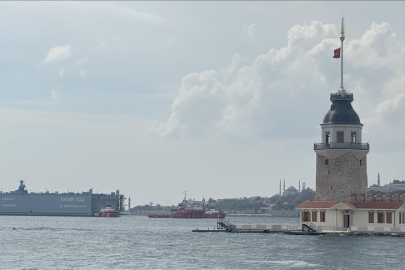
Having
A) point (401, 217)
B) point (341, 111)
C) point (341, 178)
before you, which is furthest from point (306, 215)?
point (341, 111)

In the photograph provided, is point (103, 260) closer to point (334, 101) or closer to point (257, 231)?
point (257, 231)

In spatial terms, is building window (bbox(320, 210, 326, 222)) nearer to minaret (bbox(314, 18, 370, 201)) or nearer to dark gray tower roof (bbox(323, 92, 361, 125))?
minaret (bbox(314, 18, 370, 201))

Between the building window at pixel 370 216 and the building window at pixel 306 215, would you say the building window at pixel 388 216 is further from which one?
the building window at pixel 306 215

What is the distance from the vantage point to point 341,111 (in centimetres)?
8312

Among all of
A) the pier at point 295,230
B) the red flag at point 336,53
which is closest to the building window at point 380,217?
the pier at point 295,230

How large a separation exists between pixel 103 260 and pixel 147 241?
23309 millimetres

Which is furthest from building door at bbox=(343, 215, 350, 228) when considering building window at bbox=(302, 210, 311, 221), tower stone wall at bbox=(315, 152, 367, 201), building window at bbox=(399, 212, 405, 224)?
building window at bbox=(399, 212, 405, 224)

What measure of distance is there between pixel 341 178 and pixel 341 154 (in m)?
2.44

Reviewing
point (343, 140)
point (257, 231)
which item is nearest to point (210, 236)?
point (257, 231)

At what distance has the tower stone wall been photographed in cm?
8131

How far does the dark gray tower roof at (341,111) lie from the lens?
3263 inches

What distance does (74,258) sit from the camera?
62188 mm

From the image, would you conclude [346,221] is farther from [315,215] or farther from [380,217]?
[380,217]

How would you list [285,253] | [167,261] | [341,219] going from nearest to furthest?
[167,261] → [285,253] → [341,219]
